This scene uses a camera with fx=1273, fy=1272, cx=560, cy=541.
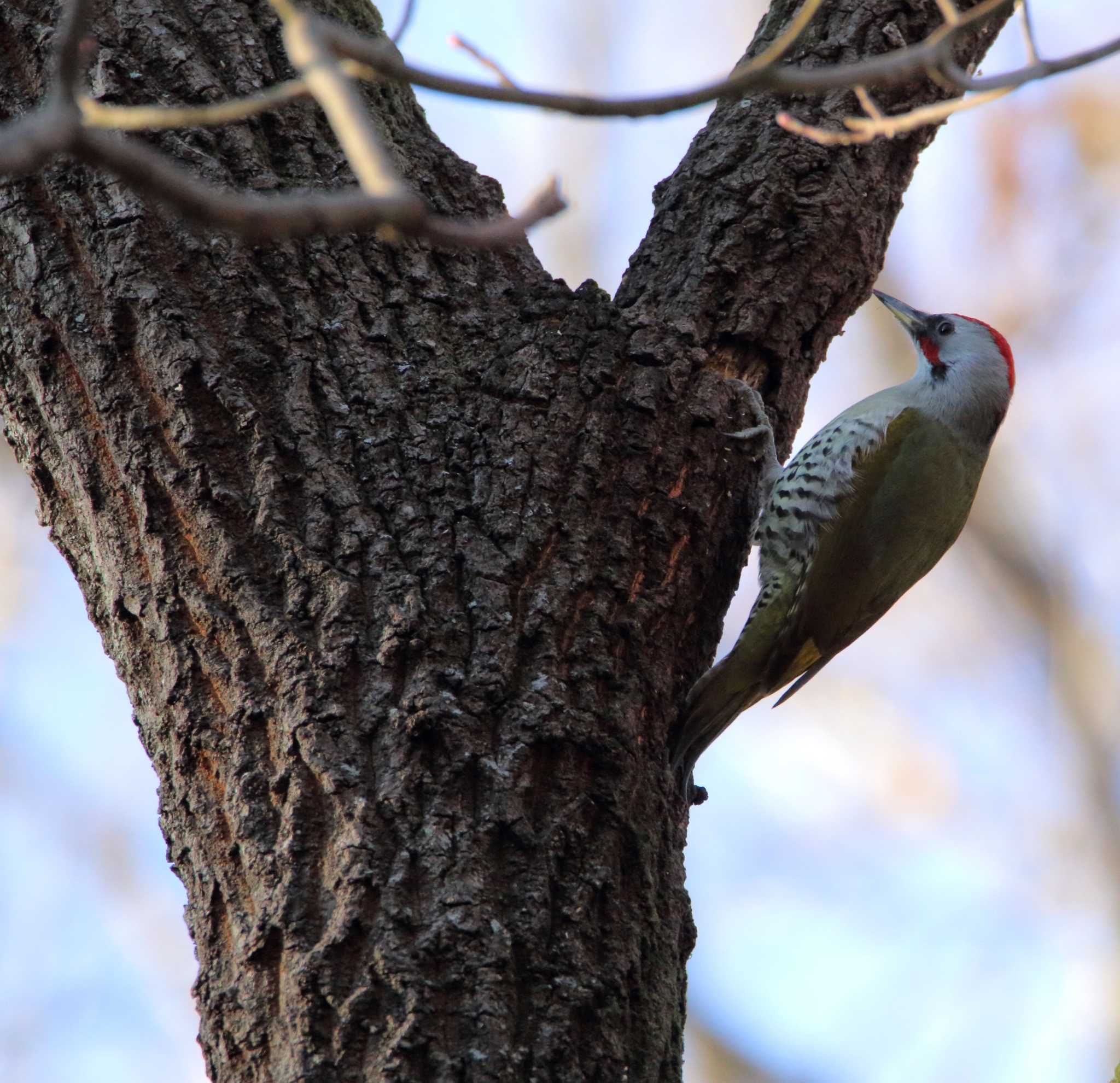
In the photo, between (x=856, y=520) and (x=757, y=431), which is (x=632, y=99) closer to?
(x=757, y=431)

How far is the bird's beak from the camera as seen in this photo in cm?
505

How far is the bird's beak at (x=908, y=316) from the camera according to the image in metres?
5.05

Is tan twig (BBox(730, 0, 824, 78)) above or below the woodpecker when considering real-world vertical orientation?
below

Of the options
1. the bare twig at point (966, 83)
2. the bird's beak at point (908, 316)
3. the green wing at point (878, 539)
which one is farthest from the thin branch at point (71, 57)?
the bird's beak at point (908, 316)

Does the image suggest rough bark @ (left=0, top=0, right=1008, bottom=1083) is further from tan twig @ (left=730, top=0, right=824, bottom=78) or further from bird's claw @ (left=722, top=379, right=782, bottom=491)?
tan twig @ (left=730, top=0, right=824, bottom=78)

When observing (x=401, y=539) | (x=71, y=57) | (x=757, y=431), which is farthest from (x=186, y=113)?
(x=757, y=431)

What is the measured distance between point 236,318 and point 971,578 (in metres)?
7.98

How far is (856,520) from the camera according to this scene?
4.07 meters

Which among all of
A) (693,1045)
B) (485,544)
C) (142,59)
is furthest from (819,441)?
(693,1045)

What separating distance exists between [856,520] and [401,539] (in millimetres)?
2086

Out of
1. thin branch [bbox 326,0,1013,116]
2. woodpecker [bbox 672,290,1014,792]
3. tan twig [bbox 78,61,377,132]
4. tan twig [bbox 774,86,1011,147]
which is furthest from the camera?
woodpecker [bbox 672,290,1014,792]

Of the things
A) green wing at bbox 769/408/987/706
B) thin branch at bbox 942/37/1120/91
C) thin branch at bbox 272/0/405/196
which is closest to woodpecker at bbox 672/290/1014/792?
green wing at bbox 769/408/987/706

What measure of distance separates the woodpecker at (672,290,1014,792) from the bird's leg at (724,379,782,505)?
291 millimetres

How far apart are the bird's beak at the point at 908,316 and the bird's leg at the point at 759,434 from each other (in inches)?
83.7
